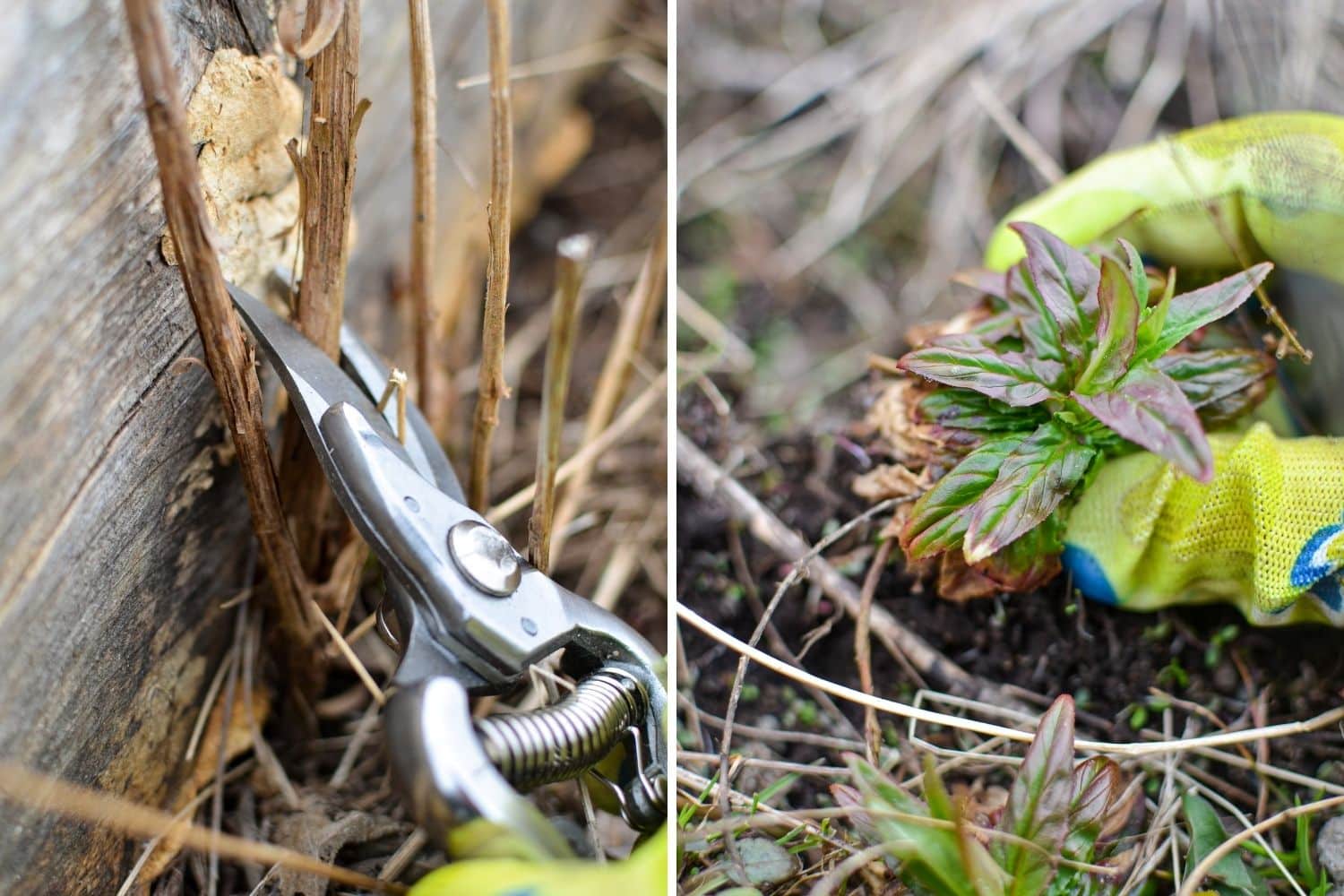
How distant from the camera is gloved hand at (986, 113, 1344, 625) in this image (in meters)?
1.17

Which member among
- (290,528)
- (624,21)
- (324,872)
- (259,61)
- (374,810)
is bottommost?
(374,810)

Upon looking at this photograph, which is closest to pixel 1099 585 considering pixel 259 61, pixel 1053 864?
pixel 1053 864

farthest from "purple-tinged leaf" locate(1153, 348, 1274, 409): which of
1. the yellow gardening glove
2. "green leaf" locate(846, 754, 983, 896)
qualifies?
the yellow gardening glove

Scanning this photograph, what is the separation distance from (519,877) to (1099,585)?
81cm

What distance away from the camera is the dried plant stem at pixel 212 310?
824mm

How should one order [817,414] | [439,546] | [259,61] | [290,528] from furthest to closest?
[817,414]
[290,528]
[259,61]
[439,546]

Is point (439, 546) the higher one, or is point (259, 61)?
point (259, 61)

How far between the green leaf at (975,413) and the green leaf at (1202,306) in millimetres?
141

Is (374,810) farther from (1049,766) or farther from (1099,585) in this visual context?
(1099,585)

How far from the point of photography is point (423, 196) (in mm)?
1260

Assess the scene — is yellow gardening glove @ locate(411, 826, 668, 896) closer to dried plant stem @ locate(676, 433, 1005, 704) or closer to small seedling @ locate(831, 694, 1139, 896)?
small seedling @ locate(831, 694, 1139, 896)

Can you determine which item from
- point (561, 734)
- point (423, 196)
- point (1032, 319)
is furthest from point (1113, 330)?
point (423, 196)

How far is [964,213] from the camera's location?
1902 mm

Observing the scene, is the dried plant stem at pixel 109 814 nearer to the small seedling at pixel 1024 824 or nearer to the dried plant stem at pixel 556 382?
the dried plant stem at pixel 556 382
